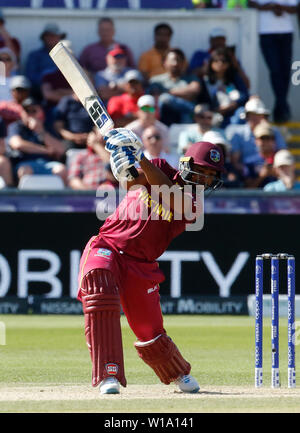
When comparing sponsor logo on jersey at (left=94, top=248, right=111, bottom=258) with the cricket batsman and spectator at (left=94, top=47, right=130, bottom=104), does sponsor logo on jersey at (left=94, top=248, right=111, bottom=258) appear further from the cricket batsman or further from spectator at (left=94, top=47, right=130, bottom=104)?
spectator at (left=94, top=47, right=130, bottom=104)

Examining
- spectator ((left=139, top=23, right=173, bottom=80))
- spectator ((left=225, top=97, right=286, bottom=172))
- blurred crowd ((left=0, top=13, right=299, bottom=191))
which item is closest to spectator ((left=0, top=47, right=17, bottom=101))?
blurred crowd ((left=0, top=13, right=299, bottom=191))

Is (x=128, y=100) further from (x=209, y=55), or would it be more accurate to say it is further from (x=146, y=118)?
(x=209, y=55)

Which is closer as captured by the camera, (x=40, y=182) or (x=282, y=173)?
(x=40, y=182)

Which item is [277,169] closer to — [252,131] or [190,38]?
[252,131]

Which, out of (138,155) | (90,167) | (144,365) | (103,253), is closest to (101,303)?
(103,253)

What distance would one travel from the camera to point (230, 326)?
1110 cm

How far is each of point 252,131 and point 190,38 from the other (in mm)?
2365

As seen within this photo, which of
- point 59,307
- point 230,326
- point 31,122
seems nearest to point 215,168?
point 230,326

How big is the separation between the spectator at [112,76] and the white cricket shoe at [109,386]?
8263 mm

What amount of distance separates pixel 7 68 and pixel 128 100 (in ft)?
5.69

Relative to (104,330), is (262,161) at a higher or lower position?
higher

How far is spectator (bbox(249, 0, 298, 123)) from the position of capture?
1506cm

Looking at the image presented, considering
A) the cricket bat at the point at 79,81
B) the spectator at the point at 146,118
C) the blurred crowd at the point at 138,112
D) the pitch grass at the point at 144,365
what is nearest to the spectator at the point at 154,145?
the blurred crowd at the point at 138,112

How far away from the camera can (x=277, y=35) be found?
15.1m
